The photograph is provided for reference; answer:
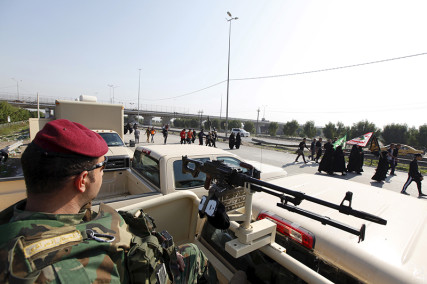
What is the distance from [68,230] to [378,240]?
6.86ft

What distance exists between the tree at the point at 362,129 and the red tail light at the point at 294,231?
61.3 meters

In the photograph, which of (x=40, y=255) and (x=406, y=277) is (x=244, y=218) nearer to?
(x=406, y=277)

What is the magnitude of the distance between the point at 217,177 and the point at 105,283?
113 cm

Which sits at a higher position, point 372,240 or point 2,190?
point 372,240

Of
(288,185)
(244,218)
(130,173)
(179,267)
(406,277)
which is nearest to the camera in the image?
(406,277)

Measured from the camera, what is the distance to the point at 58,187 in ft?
3.47

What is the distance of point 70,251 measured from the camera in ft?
2.89

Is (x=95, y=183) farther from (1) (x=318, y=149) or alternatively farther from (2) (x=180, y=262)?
(1) (x=318, y=149)

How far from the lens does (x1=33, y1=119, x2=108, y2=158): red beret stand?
105cm

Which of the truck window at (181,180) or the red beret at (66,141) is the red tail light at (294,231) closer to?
the red beret at (66,141)

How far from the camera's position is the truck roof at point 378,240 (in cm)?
138

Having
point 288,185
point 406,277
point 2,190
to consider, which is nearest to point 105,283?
point 406,277

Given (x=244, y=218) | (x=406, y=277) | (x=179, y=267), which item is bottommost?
(x=179, y=267)

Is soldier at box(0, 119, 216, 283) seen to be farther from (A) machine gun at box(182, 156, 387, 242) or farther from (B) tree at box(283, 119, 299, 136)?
(B) tree at box(283, 119, 299, 136)
